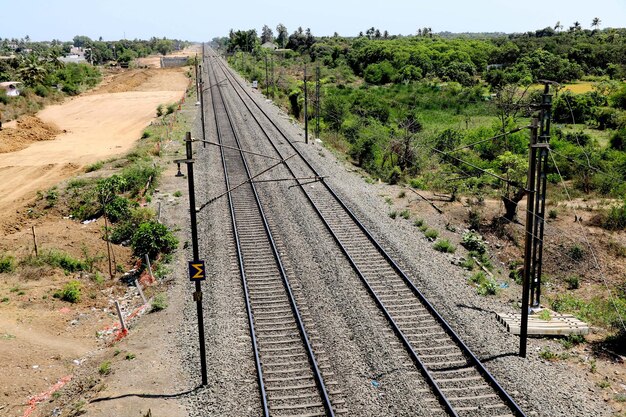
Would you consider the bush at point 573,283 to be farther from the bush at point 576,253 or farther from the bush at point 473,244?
the bush at point 473,244

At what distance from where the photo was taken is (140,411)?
1222 cm

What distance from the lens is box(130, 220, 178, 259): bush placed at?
2138cm

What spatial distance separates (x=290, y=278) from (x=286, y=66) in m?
118

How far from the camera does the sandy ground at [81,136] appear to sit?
36844 mm

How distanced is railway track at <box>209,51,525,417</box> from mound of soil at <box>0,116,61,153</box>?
1388 inches

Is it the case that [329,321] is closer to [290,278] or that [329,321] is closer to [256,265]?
[290,278]

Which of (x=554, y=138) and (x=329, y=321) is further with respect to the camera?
(x=554, y=138)

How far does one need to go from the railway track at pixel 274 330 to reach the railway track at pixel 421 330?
99.3 inches

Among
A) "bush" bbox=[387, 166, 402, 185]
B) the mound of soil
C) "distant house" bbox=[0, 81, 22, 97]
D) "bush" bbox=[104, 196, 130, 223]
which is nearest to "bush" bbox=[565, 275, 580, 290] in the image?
"bush" bbox=[387, 166, 402, 185]

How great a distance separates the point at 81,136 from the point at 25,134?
16.1ft

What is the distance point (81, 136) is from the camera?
181ft

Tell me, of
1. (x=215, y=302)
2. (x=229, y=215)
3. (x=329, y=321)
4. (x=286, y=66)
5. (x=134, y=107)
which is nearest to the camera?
(x=329, y=321)

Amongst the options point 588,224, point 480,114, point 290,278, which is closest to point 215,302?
point 290,278

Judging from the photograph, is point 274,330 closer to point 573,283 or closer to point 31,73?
point 573,283
